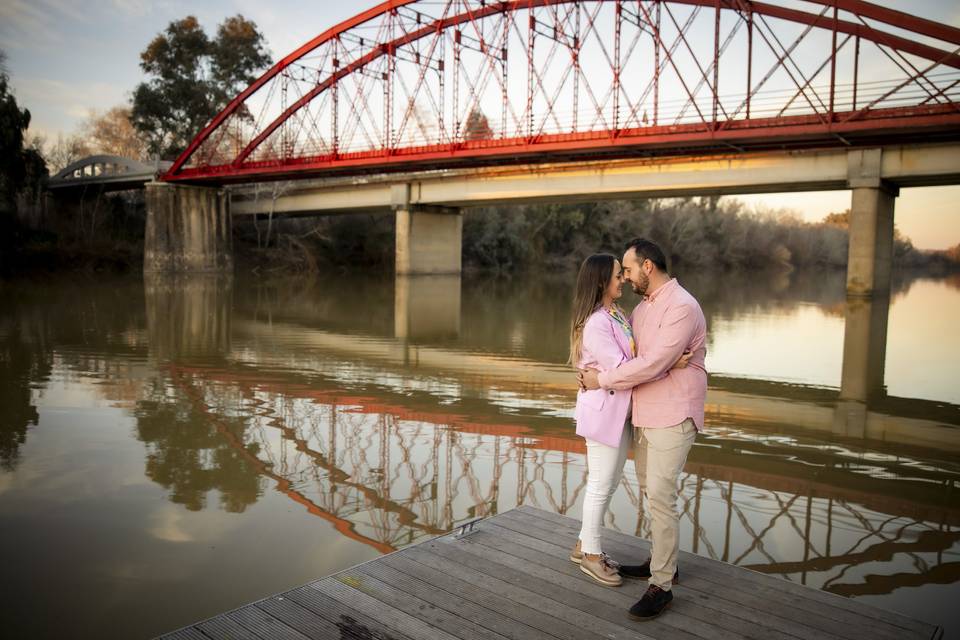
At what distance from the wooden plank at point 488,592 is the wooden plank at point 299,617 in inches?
23.6

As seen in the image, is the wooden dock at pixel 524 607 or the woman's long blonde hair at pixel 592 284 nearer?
the wooden dock at pixel 524 607

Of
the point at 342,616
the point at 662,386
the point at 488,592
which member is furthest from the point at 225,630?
the point at 662,386

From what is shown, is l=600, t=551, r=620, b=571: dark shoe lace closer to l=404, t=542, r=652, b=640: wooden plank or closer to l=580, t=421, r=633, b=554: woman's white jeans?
l=580, t=421, r=633, b=554: woman's white jeans

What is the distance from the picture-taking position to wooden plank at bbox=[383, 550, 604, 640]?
3340mm

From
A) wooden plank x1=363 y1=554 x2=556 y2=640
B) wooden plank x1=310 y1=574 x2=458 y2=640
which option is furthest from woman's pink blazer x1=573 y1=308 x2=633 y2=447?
wooden plank x1=310 y1=574 x2=458 y2=640

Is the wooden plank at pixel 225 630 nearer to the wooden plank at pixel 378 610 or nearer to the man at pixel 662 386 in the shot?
the wooden plank at pixel 378 610

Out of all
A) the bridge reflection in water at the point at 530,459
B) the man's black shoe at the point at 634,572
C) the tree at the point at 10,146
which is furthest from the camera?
the tree at the point at 10,146

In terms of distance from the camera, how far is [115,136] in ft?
229

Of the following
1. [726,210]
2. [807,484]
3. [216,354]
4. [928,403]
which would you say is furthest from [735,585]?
[726,210]

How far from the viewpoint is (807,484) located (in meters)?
6.09

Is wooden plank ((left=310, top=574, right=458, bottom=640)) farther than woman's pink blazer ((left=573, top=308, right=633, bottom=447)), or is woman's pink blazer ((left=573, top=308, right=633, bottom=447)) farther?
woman's pink blazer ((left=573, top=308, right=633, bottom=447))

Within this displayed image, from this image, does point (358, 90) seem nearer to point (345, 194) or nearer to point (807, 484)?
point (345, 194)

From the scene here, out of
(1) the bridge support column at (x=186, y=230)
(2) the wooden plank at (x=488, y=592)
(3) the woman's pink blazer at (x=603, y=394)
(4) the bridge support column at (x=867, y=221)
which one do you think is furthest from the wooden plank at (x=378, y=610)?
(1) the bridge support column at (x=186, y=230)

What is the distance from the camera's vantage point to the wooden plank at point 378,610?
3264mm
